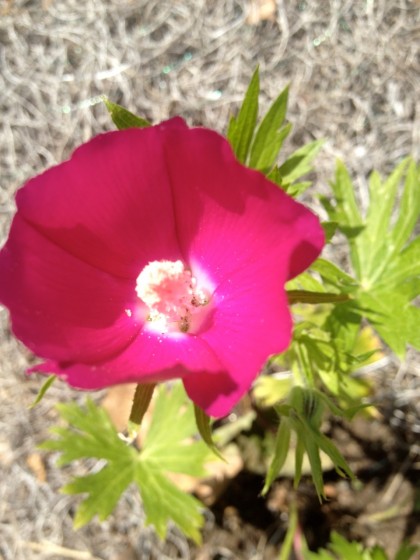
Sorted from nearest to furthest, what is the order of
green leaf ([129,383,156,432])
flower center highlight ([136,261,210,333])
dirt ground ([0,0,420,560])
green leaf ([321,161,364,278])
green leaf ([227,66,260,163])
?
1. green leaf ([129,383,156,432])
2. flower center highlight ([136,261,210,333])
3. green leaf ([227,66,260,163])
4. green leaf ([321,161,364,278])
5. dirt ground ([0,0,420,560])

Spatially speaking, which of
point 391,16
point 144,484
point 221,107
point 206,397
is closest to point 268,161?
point 206,397

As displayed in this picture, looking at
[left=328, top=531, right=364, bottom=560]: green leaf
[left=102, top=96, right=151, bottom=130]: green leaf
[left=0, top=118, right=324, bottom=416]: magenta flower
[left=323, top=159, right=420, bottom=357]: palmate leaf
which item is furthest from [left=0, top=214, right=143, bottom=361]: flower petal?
[left=328, top=531, right=364, bottom=560]: green leaf

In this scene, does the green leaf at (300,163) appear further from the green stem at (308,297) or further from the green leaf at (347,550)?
the green leaf at (347,550)

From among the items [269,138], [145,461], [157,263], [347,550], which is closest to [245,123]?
[269,138]

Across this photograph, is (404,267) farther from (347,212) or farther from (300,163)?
(300,163)

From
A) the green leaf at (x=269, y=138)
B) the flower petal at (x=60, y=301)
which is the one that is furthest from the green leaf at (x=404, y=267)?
the flower petal at (x=60, y=301)

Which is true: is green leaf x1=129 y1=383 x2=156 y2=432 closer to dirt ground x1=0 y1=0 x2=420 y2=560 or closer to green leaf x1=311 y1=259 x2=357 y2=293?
green leaf x1=311 y1=259 x2=357 y2=293

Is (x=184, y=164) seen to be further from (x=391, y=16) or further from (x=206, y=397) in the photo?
(x=391, y=16)
